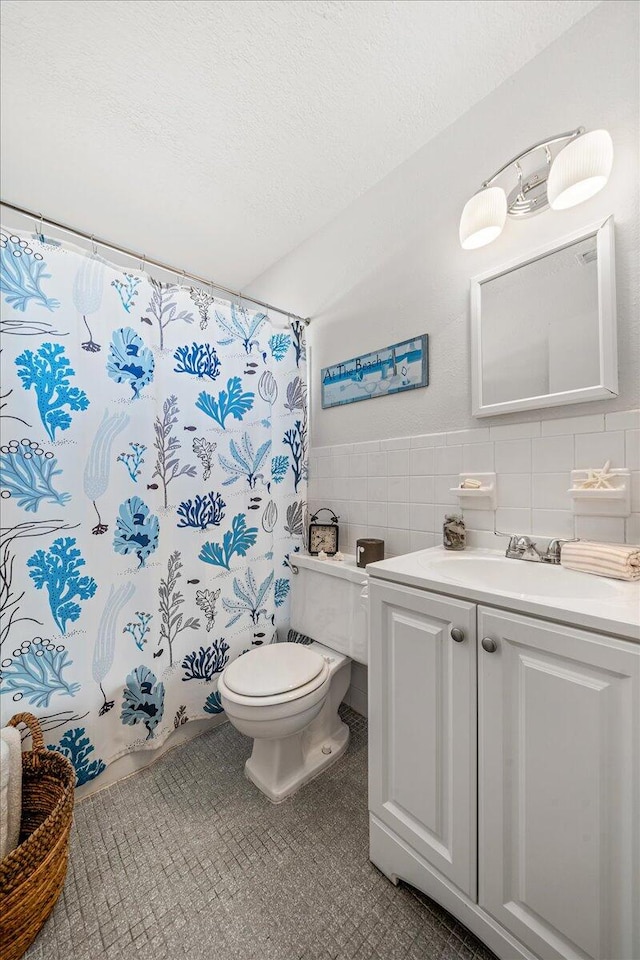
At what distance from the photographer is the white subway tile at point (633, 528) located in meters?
0.99

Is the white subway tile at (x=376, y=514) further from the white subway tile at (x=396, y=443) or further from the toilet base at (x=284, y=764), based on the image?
the toilet base at (x=284, y=764)

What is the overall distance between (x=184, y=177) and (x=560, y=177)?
1.45m

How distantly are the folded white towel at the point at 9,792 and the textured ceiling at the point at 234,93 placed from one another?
80.5 inches

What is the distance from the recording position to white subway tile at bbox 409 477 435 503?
4.72 ft

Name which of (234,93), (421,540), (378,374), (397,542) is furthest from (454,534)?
(234,93)

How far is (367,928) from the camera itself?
915 millimetres

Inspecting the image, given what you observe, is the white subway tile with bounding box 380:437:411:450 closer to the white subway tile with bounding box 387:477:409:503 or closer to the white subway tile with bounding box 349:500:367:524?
the white subway tile with bounding box 387:477:409:503

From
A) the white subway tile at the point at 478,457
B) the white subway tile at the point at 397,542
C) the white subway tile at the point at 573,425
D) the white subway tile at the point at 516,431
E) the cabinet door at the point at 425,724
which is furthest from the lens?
the white subway tile at the point at 397,542

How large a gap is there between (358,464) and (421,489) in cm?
36

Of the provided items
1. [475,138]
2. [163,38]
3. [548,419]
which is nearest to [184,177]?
[163,38]

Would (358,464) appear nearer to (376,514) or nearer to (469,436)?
(376,514)

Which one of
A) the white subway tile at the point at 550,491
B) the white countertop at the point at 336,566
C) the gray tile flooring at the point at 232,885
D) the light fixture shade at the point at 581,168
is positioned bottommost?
the gray tile flooring at the point at 232,885

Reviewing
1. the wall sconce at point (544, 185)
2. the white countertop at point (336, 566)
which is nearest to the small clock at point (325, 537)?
the white countertop at point (336, 566)

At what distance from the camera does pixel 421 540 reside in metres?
1.47
